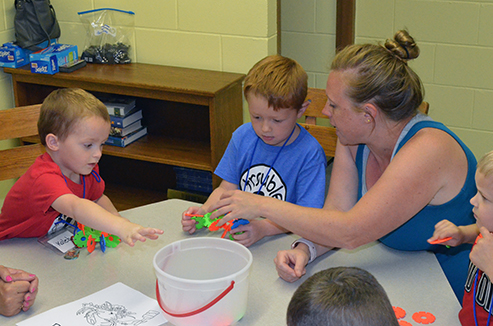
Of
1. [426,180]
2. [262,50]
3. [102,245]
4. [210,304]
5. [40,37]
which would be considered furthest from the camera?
[40,37]

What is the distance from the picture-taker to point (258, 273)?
139cm

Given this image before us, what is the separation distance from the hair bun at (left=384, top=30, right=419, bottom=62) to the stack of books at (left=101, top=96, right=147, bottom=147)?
176 centimetres

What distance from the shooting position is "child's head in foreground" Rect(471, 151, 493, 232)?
3.81ft

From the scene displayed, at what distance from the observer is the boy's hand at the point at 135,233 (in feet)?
4.19

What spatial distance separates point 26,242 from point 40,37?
71.5 inches

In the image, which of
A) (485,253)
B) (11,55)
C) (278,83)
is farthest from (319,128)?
(11,55)

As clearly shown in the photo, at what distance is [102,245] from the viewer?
4.88 feet

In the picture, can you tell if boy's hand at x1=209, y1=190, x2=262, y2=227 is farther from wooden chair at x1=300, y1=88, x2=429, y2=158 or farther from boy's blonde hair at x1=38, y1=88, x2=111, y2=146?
wooden chair at x1=300, y1=88, x2=429, y2=158

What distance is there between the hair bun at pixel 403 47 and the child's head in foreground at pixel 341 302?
35.1 inches

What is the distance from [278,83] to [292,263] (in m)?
0.59

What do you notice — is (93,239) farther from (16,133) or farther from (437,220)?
(437,220)

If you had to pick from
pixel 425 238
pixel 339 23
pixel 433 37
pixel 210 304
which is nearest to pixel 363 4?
pixel 339 23

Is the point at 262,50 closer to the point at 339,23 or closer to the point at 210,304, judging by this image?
the point at 339,23

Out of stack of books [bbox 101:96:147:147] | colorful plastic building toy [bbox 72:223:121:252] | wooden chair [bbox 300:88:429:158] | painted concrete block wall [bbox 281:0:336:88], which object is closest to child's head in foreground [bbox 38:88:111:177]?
colorful plastic building toy [bbox 72:223:121:252]
